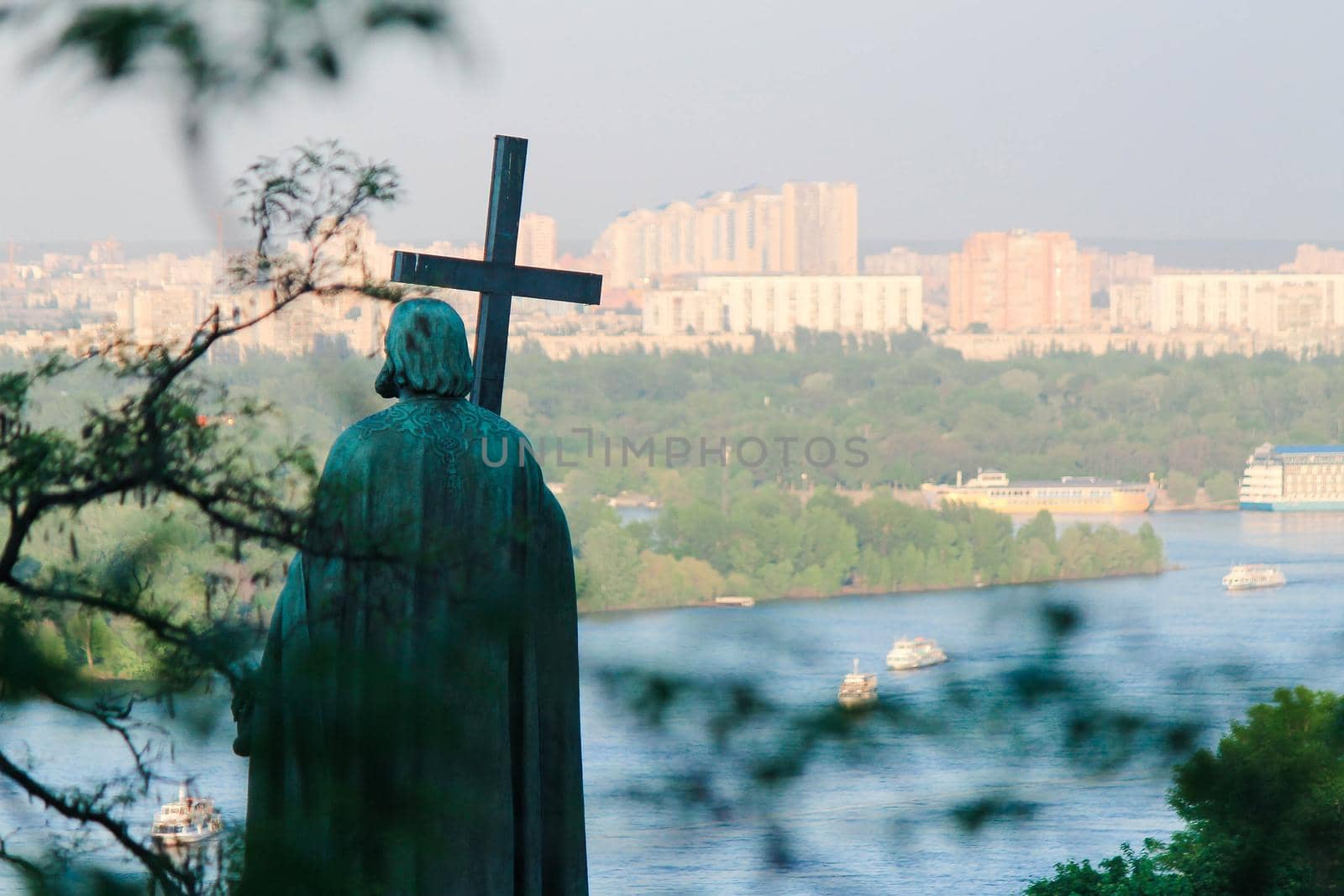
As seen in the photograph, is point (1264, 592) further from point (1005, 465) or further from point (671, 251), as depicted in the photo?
point (671, 251)

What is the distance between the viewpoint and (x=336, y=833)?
945 millimetres

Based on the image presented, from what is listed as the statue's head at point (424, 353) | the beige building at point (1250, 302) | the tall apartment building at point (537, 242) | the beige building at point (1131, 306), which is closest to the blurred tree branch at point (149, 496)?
the statue's head at point (424, 353)

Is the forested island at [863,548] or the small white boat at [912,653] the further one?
the forested island at [863,548]

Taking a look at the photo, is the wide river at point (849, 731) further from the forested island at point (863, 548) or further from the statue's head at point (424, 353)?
the forested island at point (863, 548)

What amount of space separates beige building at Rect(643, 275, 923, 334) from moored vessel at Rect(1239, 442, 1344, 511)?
16.1 metres

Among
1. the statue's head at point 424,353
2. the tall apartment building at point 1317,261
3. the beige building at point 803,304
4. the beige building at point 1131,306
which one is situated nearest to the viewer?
the statue's head at point 424,353

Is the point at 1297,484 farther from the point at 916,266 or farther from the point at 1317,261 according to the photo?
the point at 916,266

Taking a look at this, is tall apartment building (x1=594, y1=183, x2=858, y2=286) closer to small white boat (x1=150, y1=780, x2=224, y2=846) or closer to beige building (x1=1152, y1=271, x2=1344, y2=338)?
beige building (x1=1152, y1=271, x2=1344, y2=338)

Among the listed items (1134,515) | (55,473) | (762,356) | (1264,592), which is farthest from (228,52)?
(762,356)

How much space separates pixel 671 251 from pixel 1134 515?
22.3 metres

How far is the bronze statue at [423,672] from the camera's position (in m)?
0.95

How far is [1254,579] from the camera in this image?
26.0 meters

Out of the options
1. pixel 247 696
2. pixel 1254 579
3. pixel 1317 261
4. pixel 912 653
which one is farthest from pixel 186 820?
→ pixel 1317 261

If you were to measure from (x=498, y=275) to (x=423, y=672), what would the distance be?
1203mm
